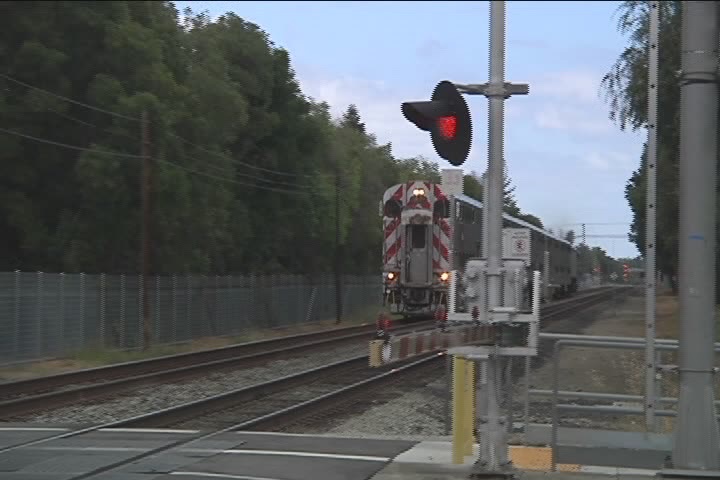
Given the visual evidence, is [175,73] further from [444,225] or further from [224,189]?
[444,225]

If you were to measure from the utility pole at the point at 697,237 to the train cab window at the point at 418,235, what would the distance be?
82.4 feet

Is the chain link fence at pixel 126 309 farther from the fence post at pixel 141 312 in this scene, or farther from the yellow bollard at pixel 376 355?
the yellow bollard at pixel 376 355

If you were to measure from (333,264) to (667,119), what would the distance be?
36.1 m

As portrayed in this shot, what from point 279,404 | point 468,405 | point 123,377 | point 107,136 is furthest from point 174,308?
point 468,405

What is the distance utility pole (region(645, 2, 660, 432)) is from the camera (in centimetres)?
941

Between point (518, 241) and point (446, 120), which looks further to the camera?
point (518, 241)

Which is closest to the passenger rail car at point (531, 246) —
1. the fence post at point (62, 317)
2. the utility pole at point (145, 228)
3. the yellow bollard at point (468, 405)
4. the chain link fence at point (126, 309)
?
the yellow bollard at point (468, 405)

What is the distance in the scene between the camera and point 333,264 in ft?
202

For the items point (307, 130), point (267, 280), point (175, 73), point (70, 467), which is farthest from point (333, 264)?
point (70, 467)

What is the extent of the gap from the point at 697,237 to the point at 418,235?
25.4 metres

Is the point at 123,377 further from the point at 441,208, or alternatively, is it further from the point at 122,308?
the point at 441,208

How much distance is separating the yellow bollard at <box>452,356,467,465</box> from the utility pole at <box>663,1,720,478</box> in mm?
1908

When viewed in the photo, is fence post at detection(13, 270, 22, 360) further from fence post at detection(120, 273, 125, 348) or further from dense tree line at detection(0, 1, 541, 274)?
dense tree line at detection(0, 1, 541, 274)

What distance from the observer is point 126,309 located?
30.4m
